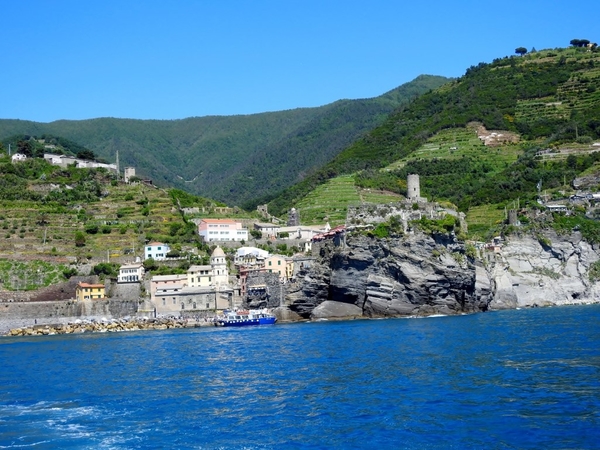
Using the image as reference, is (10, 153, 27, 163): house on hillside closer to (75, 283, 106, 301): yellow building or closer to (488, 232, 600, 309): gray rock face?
(75, 283, 106, 301): yellow building

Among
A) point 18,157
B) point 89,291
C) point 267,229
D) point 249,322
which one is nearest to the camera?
point 249,322

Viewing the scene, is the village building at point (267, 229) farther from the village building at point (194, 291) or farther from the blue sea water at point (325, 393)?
the blue sea water at point (325, 393)

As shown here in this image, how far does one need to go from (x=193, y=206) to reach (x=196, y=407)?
91.4 metres

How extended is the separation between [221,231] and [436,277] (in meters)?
37.4

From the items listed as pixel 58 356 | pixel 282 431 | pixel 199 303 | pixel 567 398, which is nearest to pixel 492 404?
pixel 567 398

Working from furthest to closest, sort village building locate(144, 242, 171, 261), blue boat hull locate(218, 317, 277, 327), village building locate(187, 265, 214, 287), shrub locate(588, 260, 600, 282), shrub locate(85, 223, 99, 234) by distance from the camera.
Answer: shrub locate(85, 223, 99, 234) < village building locate(144, 242, 171, 261) < village building locate(187, 265, 214, 287) < shrub locate(588, 260, 600, 282) < blue boat hull locate(218, 317, 277, 327)

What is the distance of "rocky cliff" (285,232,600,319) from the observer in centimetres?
7256

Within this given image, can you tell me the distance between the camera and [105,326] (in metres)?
79.1

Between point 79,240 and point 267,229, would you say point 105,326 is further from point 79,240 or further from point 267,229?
point 267,229

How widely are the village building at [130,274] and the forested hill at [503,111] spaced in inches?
1694

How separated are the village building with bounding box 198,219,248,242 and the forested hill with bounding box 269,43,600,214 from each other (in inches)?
931

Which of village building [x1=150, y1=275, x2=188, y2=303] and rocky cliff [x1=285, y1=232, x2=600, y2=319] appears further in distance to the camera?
village building [x1=150, y1=275, x2=188, y2=303]

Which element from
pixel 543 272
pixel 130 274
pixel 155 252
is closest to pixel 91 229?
pixel 155 252

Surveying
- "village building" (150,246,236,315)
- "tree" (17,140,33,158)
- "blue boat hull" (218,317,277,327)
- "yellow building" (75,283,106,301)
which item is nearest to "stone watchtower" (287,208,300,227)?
"village building" (150,246,236,315)
